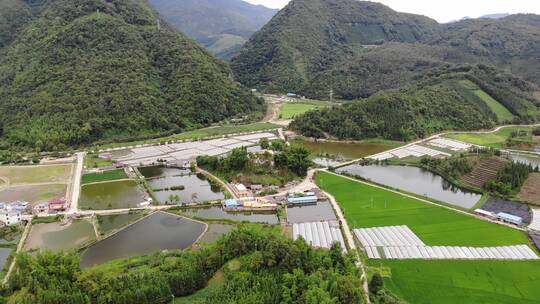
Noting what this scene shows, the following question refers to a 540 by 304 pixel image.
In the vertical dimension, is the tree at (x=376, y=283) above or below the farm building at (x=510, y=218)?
below

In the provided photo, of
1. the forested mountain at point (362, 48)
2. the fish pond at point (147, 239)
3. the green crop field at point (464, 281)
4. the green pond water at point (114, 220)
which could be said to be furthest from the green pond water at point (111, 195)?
the forested mountain at point (362, 48)

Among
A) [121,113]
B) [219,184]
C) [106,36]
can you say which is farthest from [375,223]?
[106,36]

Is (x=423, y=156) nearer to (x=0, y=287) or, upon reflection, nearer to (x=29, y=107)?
(x=0, y=287)

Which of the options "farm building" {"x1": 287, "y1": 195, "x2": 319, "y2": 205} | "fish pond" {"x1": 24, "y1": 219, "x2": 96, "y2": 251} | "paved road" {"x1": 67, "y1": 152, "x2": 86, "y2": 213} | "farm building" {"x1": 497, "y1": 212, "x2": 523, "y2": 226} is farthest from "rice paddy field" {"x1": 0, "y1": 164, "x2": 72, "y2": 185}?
"farm building" {"x1": 497, "y1": 212, "x2": 523, "y2": 226}

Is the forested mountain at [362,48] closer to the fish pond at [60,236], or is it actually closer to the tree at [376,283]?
the fish pond at [60,236]

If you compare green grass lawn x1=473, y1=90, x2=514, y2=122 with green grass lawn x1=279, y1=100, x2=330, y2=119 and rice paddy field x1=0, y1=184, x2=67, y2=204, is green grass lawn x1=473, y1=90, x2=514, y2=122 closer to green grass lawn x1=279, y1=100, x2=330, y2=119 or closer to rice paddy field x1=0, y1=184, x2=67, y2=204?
green grass lawn x1=279, y1=100, x2=330, y2=119

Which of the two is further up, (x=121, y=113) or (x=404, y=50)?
(x=404, y=50)

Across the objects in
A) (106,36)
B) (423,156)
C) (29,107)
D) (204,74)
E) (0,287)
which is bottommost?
(0,287)

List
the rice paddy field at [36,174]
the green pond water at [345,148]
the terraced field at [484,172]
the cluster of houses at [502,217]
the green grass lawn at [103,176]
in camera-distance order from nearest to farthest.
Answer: the cluster of houses at [502,217], the terraced field at [484,172], the rice paddy field at [36,174], the green grass lawn at [103,176], the green pond water at [345,148]
